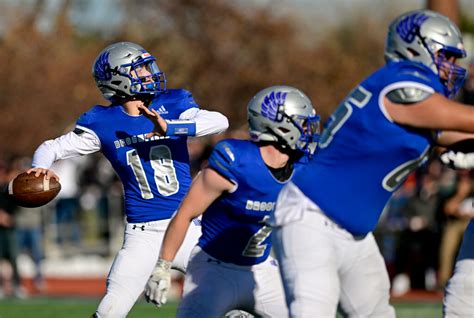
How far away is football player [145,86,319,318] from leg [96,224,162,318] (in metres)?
0.67

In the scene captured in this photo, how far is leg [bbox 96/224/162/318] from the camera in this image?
6430mm

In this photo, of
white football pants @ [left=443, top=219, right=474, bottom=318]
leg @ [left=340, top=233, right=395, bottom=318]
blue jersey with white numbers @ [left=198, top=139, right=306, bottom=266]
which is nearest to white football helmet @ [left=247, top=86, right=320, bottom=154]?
blue jersey with white numbers @ [left=198, top=139, right=306, bottom=266]

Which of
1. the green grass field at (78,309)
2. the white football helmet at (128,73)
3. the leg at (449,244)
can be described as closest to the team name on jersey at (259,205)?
the white football helmet at (128,73)

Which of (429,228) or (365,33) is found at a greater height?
(429,228)

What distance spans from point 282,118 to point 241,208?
52 centimetres

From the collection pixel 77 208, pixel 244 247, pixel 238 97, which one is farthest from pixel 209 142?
pixel 238 97

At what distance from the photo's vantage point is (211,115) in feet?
22.2

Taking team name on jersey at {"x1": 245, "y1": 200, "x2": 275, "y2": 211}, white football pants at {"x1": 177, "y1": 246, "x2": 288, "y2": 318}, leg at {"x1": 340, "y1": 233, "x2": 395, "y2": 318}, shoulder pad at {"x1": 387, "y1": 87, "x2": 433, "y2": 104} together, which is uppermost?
shoulder pad at {"x1": 387, "y1": 87, "x2": 433, "y2": 104}

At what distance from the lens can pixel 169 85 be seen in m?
23.4

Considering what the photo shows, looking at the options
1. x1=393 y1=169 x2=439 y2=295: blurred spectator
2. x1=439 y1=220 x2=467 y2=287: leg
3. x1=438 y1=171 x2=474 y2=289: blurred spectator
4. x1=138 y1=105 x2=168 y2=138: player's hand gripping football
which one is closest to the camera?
x1=138 y1=105 x2=168 y2=138: player's hand gripping football

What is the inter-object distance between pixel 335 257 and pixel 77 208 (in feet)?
40.8

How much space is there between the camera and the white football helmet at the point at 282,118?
5.66 metres

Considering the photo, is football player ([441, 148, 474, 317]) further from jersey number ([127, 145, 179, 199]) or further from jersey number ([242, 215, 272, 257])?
jersey number ([127, 145, 179, 199])

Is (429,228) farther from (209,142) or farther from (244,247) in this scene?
(244,247)
